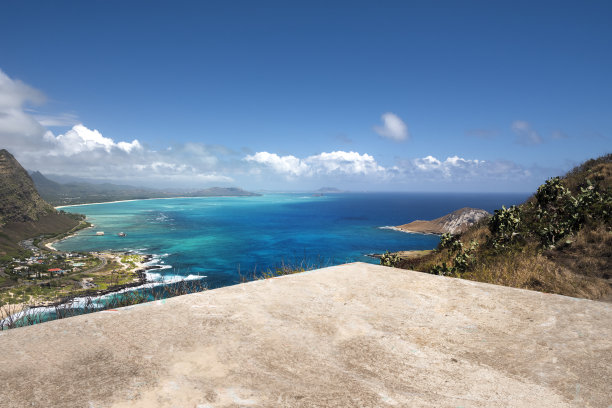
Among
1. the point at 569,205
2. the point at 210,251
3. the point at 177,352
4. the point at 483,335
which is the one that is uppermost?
the point at 569,205

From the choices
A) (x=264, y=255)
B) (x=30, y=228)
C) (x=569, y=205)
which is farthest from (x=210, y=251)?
(x=30, y=228)

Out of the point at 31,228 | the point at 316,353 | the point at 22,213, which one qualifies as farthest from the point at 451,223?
the point at 22,213

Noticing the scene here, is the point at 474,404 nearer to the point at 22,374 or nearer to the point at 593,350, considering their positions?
the point at 593,350

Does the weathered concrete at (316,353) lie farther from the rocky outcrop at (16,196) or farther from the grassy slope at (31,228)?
the rocky outcrop at (16,196)

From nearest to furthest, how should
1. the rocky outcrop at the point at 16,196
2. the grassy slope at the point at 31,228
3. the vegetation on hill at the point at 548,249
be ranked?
the vegetation on hill at the point at 548,249 → the grassy slope at the point at 31,228 → the rocky outcrop at the point at 16,196

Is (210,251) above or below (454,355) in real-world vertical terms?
below

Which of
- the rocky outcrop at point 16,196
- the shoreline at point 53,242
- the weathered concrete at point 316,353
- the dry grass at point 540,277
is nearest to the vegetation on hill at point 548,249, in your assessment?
the dry grass at point 540,277
